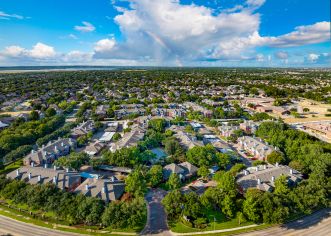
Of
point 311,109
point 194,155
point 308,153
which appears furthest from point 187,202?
point 311,109

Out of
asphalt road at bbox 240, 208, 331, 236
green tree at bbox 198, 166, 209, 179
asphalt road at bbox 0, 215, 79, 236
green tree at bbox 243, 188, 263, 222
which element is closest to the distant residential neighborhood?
green tree at bbox 198, 166, 209, 179

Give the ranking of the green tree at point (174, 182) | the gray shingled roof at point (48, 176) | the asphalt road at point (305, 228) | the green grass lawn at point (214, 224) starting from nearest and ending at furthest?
the asphalt road at point (305, 228) → the green grass lawn at point (214, 224) → the green tree at point (174, 182) → the gray shingled roof at point (48, 176)

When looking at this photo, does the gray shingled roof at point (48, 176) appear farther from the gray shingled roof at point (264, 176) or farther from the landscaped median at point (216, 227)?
the gray shingled roof at point (264, 176)

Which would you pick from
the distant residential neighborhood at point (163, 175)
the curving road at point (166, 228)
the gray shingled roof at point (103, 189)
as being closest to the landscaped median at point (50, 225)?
the curving road at point (166, 228)

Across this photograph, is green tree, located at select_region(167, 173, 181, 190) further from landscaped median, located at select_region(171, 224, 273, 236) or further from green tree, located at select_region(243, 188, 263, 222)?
green tree, located at select_region(243, 188, 263, 222)

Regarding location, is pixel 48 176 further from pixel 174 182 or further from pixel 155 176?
pixel 174 182

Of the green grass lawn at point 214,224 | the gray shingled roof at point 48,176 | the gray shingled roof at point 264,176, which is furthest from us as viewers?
the gray shingled roof at point 48,176
